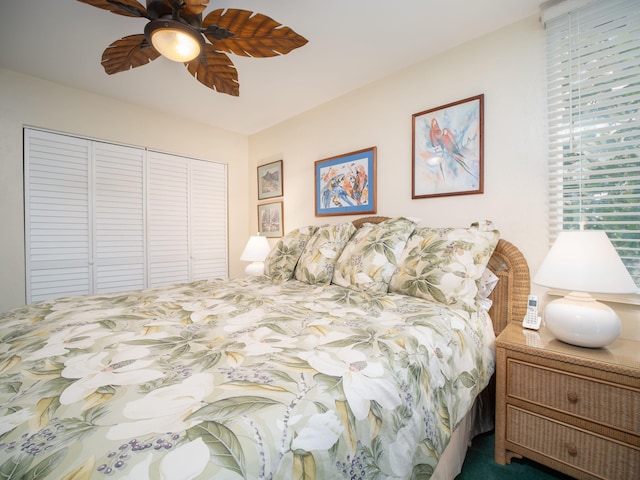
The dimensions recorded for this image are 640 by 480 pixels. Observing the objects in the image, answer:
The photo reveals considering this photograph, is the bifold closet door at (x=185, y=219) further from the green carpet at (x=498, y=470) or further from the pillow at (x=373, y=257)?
the green carpet at (x=498, y=470)

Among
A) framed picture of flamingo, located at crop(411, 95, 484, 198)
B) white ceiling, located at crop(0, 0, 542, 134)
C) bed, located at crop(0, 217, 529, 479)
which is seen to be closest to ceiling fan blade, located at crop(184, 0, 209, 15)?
Result: white ceiling, located at crop(0, 0, 542, 134)

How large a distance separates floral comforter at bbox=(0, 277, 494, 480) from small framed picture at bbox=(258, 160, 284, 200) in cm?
226

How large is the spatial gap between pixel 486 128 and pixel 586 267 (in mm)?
1106

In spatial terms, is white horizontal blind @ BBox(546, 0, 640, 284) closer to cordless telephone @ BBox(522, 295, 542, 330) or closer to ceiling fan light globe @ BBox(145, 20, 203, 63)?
cordless telephone @ BBox(522, 295, 542, 330)

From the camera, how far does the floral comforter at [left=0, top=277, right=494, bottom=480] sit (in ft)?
1.62

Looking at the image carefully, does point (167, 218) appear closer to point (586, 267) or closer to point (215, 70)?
point (215, 70)

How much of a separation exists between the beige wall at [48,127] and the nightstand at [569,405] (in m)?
3.62

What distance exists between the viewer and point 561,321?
1.33 metres

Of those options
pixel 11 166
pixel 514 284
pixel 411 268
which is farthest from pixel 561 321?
pixel 11 166

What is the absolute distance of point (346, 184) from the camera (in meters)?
2.75

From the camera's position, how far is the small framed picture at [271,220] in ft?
11.5

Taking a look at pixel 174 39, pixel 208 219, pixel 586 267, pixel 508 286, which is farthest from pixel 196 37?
pixel 208 219

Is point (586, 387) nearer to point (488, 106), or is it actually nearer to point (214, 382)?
point (214, 382)

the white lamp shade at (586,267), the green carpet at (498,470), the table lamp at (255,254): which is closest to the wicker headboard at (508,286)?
the white lamp shade at (586,267)
